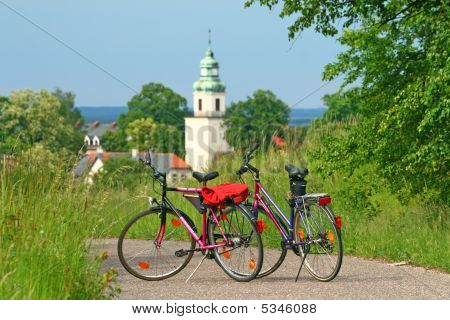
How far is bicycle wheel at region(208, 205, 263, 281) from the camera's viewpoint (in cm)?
860

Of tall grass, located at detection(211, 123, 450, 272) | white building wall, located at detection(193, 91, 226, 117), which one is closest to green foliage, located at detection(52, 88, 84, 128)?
white building wall, located at detection(193, 91, 226, 117)

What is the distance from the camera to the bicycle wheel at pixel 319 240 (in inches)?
Answer: 338

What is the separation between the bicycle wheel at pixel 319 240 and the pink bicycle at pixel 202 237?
Answer: 0.55 meters

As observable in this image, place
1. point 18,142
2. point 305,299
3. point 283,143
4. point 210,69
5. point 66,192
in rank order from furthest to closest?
point 210,69, point 283,143, point 18,142, point 66,192, point 305,299

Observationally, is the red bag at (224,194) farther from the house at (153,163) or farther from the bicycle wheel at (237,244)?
the house at (153,163)

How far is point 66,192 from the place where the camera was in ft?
28.1

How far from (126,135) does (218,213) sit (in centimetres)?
11889

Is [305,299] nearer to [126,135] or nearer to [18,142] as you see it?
[18,142]

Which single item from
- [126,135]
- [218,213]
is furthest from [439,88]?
[126,135]

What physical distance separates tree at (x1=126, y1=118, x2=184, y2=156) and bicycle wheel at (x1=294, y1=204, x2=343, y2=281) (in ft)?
318

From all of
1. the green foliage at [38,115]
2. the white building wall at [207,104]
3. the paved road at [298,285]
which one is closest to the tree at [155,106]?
the white building wall at [207,104]

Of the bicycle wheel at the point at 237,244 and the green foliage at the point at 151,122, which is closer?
the bicycle wheel at the point at 237,244

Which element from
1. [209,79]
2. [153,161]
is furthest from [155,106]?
[153,161]

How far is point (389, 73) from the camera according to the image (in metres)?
13.7
